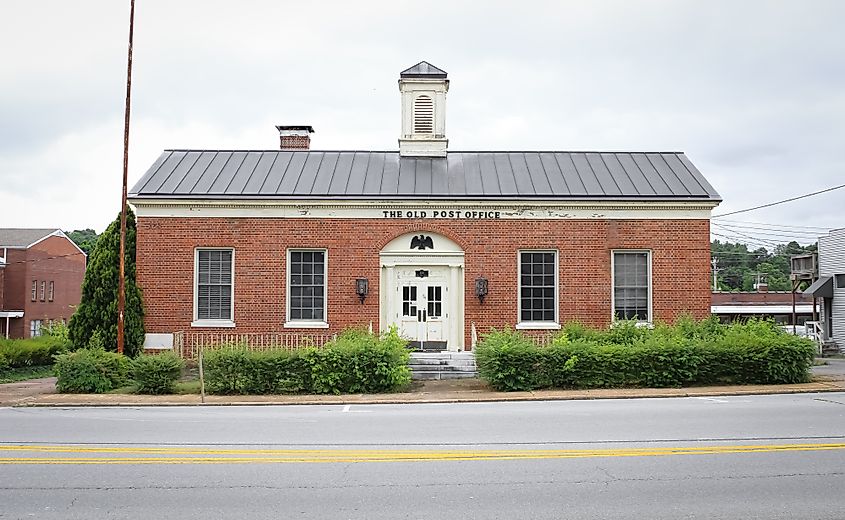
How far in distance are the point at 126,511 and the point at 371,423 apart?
19.5 ft

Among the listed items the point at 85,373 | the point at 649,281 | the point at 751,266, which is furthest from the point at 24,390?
the point at 751,266

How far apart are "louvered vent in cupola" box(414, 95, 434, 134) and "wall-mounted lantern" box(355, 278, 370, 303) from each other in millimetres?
5662

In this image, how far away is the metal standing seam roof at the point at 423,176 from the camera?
76.7ft

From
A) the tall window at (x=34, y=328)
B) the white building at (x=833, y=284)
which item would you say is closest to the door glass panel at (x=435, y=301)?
the white building at (x=833, y=284)

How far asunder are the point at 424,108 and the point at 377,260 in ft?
18.8

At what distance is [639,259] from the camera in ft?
77.6

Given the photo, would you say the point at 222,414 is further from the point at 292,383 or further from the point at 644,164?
the point at 644,164

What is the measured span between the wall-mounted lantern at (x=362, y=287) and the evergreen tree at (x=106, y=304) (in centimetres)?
592

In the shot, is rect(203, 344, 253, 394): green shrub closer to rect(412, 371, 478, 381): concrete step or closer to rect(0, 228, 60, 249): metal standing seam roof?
rect(412, 371, 478, 381): concrete step

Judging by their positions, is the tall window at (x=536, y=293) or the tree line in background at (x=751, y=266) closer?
the tall window at (x=536, y=293)

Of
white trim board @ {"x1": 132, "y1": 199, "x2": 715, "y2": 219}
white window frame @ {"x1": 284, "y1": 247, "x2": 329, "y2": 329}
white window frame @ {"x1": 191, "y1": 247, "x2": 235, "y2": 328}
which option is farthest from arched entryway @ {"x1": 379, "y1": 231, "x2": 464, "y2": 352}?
white window frame @ {"x1": 191, "y1": 247, "x2": 235, "y2": 328}

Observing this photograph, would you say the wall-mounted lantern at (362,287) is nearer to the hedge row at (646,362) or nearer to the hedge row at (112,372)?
the hedge row at (646,362)

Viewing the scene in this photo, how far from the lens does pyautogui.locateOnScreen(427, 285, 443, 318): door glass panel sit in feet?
76.8

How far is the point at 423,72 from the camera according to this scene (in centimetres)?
2622
